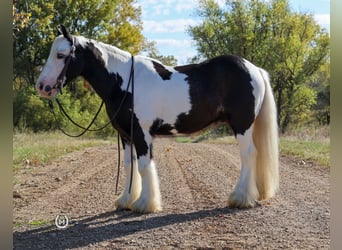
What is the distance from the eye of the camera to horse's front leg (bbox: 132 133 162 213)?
12.9ft

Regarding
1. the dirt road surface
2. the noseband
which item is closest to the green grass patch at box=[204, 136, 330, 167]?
the dirt road surface

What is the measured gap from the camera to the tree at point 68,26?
4.23 m

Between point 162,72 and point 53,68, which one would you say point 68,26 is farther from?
point 162,72

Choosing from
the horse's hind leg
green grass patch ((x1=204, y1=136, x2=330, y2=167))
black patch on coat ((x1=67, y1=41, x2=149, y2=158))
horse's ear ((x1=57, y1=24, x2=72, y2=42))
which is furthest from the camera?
green grass patch ((x1=204, y1=136, x2=330, y2=167))

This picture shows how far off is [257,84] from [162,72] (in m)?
0.99

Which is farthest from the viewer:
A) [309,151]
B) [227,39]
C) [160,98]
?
[309,151]

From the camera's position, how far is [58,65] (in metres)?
3.63

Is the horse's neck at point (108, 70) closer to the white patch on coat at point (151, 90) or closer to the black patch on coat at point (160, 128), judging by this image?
the white patch on coat at point (151, 90)

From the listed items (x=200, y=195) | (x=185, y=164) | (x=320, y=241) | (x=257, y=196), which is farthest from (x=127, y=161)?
(x=185, y=164)

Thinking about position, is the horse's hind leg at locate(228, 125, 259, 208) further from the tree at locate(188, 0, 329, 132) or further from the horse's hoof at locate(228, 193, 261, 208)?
the tree at locate(188, 0, 329, 132)

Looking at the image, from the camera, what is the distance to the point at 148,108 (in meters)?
3.91

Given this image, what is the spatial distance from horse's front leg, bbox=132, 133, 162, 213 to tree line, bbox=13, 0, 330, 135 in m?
0.97

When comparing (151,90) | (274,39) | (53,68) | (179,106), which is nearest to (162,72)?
(151,90)

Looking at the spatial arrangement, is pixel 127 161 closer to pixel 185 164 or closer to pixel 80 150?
pixel 185 164
